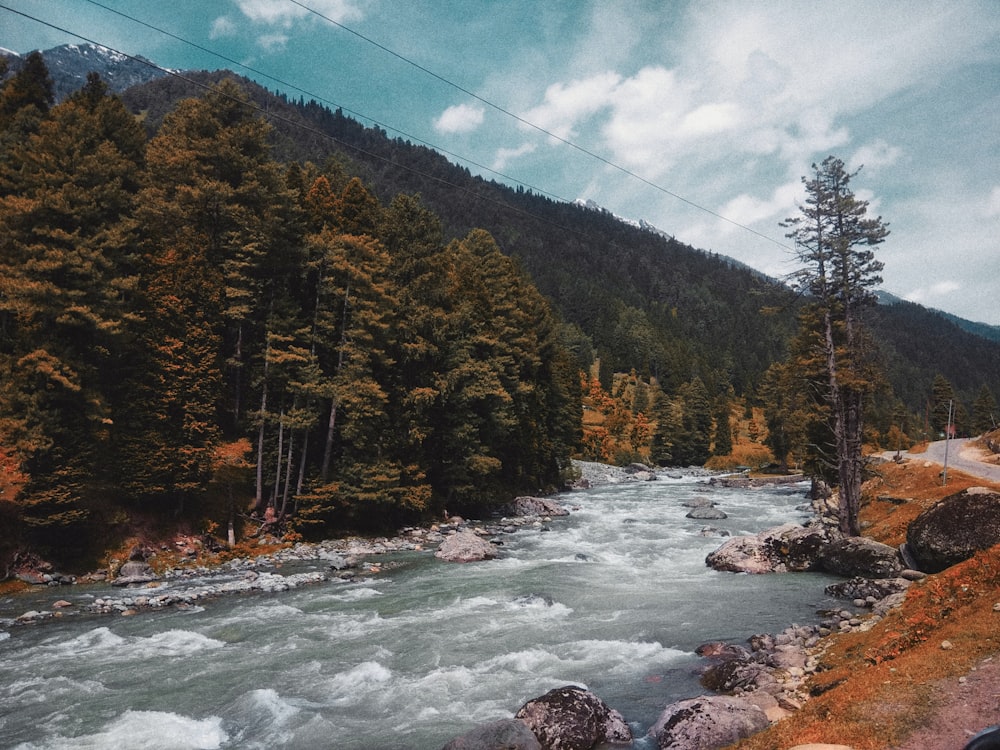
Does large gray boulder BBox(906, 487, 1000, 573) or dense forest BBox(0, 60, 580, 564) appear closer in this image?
large gray boulder BBox(906, 487, 1000, 573)

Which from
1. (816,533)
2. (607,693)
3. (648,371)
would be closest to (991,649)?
(607,693)

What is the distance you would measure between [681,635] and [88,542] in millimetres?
22903

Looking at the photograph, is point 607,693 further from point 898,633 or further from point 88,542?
point 88,542

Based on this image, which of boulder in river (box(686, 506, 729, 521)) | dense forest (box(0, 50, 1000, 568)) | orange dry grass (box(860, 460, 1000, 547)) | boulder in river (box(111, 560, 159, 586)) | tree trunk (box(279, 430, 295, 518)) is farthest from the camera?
boulder in river (box(686, 506, 729, 521))

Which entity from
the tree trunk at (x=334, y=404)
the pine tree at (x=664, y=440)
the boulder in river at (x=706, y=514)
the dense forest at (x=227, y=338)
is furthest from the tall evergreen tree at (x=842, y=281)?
the pine tree at (x=664, y=440)

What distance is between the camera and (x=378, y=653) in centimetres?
1554

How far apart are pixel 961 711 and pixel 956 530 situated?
1291 centimetres

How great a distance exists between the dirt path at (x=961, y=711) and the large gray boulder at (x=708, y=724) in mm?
3017

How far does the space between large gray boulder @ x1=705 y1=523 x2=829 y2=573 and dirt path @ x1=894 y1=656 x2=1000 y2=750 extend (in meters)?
15.6

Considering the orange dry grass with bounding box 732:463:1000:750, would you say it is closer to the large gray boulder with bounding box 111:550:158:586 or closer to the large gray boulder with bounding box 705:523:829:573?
the large gray boulder with bounding box 705:523:829:573

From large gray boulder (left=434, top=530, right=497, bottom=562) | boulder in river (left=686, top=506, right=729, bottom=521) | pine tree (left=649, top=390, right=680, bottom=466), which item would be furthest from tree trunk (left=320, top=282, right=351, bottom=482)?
pine tree (left=649, top=390, right=680, bottom=466)

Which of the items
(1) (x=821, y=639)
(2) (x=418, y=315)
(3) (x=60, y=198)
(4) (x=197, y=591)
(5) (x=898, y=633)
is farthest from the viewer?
(2) (x=418, y=315)

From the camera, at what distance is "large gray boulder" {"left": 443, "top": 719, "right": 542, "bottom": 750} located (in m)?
9.88

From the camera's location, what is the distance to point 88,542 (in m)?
23.0
